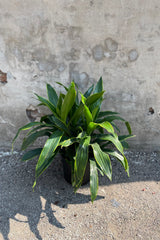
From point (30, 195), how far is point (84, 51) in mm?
1468

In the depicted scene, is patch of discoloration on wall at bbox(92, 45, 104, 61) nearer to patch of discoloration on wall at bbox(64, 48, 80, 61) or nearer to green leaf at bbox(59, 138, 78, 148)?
patch of discoloration on wall at bbox(64, 48, 80, 61)

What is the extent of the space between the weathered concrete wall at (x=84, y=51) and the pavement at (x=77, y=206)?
622 mm

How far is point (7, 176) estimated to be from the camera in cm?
243

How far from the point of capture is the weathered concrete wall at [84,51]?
2133 millimetres

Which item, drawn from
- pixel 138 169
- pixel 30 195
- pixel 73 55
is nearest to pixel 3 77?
pixel 73 55

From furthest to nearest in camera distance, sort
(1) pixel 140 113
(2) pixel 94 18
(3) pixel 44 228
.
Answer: (1) pixel 140 113, (2) pixel 94 18, (3) pixel 44 228

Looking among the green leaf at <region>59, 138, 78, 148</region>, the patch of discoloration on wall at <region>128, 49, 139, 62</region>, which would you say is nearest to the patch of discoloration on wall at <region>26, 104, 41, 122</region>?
the green leaf at <region>59, 138, 78, 148</region>

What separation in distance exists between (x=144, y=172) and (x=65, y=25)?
1684mm

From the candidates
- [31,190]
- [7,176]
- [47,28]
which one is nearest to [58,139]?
[31,190]

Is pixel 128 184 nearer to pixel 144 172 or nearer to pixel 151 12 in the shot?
pixel 144 172

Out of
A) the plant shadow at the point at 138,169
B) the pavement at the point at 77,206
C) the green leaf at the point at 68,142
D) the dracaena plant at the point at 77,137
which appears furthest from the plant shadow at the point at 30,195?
the green leaf at the point at 68,142

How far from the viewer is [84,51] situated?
2271 mm

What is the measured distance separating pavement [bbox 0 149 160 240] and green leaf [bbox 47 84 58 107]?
2.45 ft

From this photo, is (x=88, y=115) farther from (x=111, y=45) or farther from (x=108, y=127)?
(x=111, y=45)
